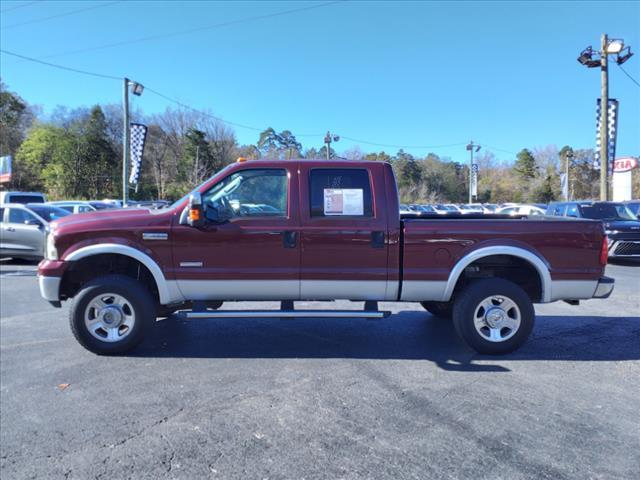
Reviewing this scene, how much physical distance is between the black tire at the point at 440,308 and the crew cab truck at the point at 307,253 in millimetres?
1312

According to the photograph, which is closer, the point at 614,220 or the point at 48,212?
the point at 48,212

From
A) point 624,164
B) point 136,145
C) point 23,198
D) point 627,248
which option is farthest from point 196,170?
point 627,248

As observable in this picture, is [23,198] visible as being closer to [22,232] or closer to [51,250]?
[22,232]

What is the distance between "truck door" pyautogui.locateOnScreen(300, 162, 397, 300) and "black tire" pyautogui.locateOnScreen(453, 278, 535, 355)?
787 millimetres

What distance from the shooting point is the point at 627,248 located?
12.2m

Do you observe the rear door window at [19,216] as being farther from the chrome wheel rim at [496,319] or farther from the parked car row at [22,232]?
the chrome wheel rim at [496,319]

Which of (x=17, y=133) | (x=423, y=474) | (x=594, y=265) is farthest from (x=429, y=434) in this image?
(x=17, y=133)

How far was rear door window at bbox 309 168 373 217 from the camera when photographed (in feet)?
15.6

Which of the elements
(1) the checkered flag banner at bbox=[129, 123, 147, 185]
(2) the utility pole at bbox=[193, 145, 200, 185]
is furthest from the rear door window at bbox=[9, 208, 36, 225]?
(2) the utility pole at bbox=[193, 145, 200, 185]

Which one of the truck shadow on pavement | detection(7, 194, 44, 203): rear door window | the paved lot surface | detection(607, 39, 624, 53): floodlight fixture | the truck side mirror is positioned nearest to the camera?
the paved lot surface

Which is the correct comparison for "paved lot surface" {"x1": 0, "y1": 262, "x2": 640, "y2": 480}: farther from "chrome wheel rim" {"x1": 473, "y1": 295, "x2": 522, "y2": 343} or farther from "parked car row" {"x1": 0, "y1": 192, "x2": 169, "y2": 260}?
"parked car row" {"x1": 0, "y1": 192, "x2": 169, "y2": 260}

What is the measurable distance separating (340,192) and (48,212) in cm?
1137

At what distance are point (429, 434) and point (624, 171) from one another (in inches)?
1044

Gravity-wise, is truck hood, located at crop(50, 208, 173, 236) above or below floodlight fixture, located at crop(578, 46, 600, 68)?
below
